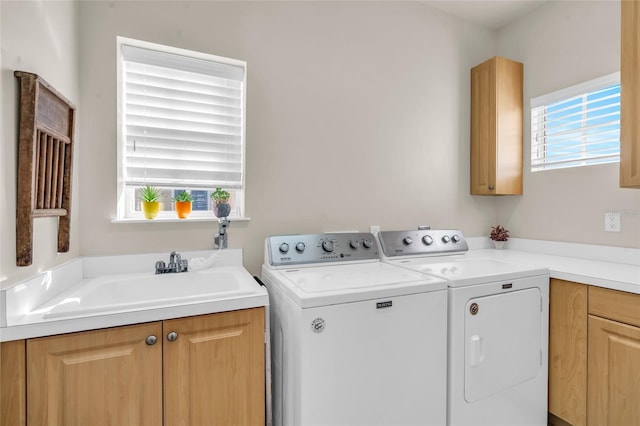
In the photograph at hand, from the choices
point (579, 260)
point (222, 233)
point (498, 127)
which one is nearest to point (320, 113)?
point (222, 233)

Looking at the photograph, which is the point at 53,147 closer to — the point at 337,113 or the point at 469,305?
the point at 337,113

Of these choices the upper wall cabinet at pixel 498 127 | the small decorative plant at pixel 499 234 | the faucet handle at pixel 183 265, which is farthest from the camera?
the small decorative plant at pixel 499 234

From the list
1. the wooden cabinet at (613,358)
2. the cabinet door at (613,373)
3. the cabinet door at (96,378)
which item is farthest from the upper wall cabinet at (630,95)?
the cabinet door at (96,378)

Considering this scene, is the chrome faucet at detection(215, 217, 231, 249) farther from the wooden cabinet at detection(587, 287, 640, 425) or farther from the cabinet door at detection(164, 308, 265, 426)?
the wooden cabinet at detection(587, 287, 640, 425)

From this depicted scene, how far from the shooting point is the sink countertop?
100cm

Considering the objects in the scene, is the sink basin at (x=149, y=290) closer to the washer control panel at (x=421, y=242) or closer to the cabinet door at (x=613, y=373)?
the washer control panel at (x=421, y=242)

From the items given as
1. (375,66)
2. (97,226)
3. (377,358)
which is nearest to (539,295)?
(377,358)

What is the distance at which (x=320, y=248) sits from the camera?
1.85m

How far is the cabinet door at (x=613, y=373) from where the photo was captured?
1444 millimetres

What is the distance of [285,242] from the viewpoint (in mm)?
1788

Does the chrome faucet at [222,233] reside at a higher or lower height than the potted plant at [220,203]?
lower

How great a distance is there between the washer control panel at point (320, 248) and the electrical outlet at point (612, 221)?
1468mm

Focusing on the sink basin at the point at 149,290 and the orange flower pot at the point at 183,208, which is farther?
the orange flower pot at the point at 183,208

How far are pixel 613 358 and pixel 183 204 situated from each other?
2281 millimetres
